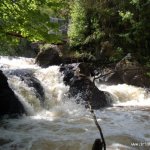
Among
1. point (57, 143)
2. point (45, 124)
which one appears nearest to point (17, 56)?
point (45, 124)

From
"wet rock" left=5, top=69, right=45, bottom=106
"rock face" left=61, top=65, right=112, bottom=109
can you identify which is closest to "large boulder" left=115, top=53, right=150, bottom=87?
"rock face" left=61, top=65, right=112, bottom=109

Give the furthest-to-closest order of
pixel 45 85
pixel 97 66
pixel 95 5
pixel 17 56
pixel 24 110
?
pixel 17 56
pixel 95 5
pixel 97 66
pixel 45 85
pixel 24 110

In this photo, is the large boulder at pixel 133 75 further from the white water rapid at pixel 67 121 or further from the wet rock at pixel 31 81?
the wet rock at pixel 31 81

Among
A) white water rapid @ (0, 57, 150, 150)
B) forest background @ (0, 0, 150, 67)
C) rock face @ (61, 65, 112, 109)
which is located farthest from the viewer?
forest background @ (0, 0, 150, 67)

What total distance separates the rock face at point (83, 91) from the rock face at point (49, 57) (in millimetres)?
3333

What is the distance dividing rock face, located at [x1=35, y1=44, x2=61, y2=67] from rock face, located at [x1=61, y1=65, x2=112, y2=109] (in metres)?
3.33

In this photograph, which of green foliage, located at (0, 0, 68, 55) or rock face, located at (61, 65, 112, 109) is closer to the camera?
green foliage, located at (0, 0, 68, 55)

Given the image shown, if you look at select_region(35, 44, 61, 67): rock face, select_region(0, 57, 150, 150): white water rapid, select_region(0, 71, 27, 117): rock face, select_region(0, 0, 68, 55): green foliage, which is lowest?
select_region(0, 57, 150, 150): white water rapid

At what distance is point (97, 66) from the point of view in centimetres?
1895

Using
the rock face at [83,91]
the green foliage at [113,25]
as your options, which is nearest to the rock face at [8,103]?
the rock face at [83,91]

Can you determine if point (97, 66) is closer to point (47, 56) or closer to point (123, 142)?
point (47, 56)

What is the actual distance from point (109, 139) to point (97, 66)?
1003 centimetres

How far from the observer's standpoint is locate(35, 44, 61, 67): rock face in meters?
19.0

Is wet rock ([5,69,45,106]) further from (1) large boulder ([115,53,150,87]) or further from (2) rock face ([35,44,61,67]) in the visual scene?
(1) large boulder ([115,53,150,87])
